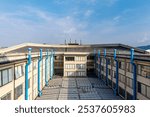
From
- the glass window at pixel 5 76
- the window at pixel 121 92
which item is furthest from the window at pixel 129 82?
the glass window at pixel 5 76

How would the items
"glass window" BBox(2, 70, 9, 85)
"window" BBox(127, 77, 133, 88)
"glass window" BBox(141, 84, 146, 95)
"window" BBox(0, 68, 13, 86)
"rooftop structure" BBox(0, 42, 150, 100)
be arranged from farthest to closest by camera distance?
"window" BBox(127, 77, 133, 88), "glass window" BBox(141, 84, 146, 95), "rooftop structure" BBox(0, 42, 150, 100), "glass window" BBox(2, 70, 9, 85), "window" BBox(0, 68, 13, 86)

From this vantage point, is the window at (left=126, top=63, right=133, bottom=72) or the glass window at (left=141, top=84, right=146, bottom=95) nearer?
the glass window at (left=141, top=84, right=146, bottom=95)

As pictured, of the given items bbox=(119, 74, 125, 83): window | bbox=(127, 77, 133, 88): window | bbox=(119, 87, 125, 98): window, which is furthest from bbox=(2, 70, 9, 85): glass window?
bbox=(119, 87, 125, 98): window

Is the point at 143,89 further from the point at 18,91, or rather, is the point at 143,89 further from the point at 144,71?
the point at 18,91

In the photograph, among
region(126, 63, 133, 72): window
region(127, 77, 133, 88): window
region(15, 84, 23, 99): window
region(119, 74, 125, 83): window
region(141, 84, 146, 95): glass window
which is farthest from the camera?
region(119, 74, 125, 83): window

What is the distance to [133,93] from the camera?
95.3 feet

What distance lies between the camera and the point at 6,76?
20.8 m

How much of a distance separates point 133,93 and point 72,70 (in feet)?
121

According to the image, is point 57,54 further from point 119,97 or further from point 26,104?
point 26,104

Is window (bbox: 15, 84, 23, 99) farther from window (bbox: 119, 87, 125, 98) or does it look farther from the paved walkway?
window (bbox: 119, 87, 125, 98)

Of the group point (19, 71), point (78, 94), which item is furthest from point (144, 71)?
point (19, 71)

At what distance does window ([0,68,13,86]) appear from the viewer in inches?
766

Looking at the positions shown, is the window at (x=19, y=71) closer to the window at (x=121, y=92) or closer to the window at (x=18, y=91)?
the window at (x=18, y=91)

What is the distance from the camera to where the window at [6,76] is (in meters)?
19.5
